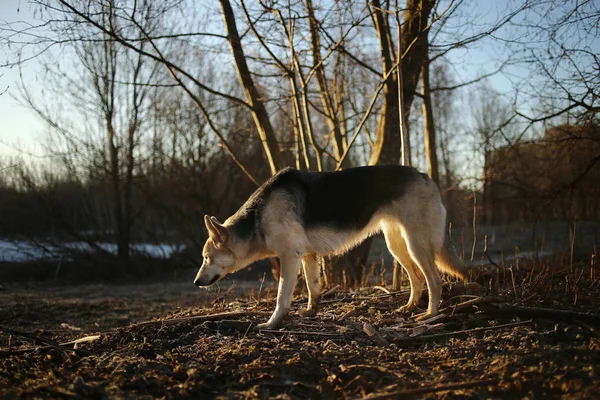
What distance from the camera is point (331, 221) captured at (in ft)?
21.5

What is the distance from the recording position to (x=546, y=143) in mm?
11555

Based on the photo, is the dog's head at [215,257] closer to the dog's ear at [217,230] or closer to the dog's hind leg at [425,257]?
the dog's ear at [217,230]

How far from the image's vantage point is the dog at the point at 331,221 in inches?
253

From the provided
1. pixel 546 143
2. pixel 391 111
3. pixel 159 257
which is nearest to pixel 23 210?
pixel 159 257

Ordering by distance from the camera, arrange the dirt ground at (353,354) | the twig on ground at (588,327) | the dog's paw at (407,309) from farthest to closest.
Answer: the dog's paw at (407,309)
the twig on ground at (588,327)
the dirt ground at (353,354)

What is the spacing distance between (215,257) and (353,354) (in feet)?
8.35

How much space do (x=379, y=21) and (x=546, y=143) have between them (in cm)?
484

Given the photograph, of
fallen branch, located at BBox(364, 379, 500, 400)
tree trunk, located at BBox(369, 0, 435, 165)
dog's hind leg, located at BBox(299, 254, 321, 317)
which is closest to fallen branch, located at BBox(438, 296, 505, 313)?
dog's hind leg, located at BBox(299, 254, 321, 317)

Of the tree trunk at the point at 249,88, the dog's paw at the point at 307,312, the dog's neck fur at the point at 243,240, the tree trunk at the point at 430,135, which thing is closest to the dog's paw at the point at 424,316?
the dog's paw at the point at 307,312

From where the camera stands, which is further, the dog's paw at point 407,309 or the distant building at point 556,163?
the distant building at point 556,163

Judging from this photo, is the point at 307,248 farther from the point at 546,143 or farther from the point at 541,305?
the point at 546,143

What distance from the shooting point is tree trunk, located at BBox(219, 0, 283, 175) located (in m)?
10.1

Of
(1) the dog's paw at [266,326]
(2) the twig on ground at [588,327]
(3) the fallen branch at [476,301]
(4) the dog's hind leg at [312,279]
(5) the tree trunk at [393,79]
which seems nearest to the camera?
(2) the twig on ground at [588,327]

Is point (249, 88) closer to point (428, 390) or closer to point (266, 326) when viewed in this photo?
point (266, 326)
